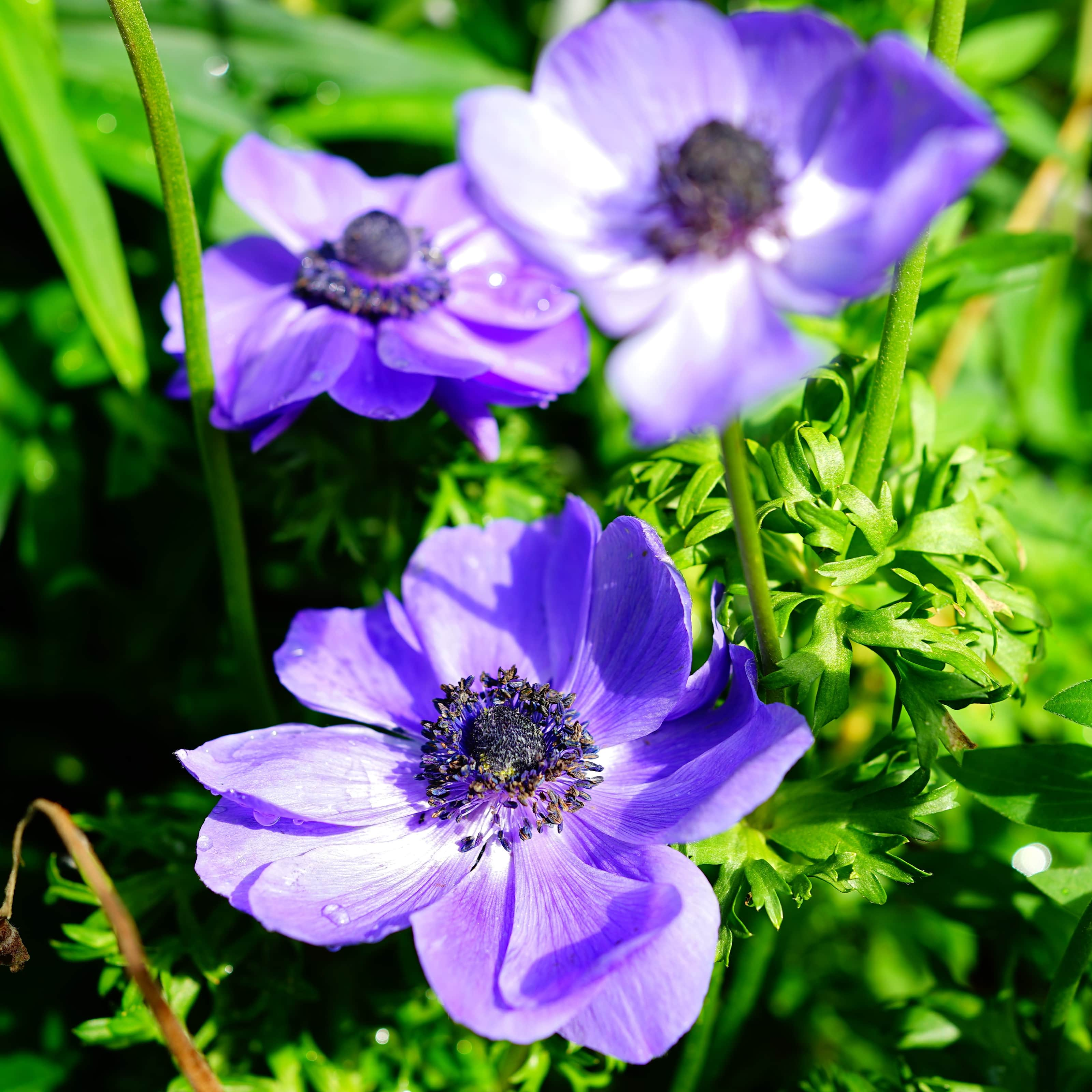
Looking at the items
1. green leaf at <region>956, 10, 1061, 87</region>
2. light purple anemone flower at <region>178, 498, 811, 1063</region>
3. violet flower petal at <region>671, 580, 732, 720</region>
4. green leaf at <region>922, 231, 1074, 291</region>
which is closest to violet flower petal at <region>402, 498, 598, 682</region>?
light purple anemone flower at <region>178, 498, 811, 1063</region>

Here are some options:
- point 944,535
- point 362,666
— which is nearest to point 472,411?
point 362,666

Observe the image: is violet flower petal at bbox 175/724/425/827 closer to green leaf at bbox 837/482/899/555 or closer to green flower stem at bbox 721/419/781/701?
green flower stem at bbox 721/419/781/701

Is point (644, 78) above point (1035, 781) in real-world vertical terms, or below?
above

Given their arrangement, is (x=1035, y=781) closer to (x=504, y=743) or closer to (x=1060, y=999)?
(x=1060, y=999)

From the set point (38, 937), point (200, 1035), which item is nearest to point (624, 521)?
point (200, 1035)

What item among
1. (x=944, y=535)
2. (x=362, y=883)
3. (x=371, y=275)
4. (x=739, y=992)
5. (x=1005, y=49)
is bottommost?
(x=739, y=992)
